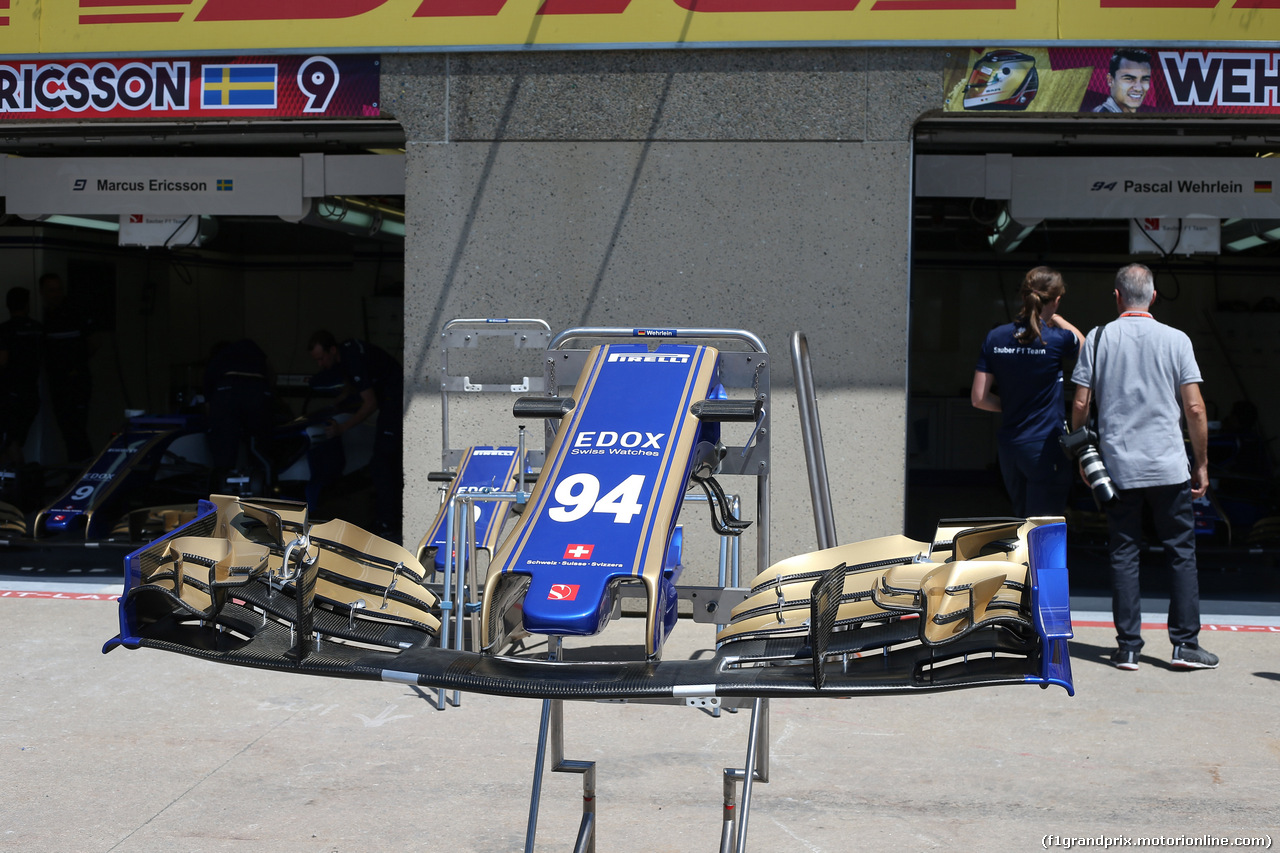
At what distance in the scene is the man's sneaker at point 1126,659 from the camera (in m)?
5.10

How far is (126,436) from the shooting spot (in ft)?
26.6

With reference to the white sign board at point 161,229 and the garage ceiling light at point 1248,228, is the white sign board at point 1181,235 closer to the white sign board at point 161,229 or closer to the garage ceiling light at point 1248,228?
the garage ceiling light at point 1248,228

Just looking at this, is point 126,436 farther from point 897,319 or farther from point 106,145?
point 897,319

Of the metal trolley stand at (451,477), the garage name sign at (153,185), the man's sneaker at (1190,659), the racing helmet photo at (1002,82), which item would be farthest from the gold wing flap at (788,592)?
the garage name sign at (153,185)

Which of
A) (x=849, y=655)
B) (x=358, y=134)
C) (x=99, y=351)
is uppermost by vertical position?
(x=358, y=134)

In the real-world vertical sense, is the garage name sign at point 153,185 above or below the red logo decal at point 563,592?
above

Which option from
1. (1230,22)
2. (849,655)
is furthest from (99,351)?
(849,655)

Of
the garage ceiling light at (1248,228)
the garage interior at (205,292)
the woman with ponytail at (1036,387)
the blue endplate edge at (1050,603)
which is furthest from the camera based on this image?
the garage interior at (205,292)

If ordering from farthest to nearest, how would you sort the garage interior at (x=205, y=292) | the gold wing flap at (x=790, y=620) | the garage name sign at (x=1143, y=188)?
1. the garage interior at (x=205, y=292)
2. the garage name sign at (x=1143, y=188)
3. the gold wing flap at (x=790, y=620)

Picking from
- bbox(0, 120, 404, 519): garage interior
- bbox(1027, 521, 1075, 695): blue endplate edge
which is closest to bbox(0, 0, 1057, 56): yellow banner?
bbox(0, 120, 404, 519): garage interior

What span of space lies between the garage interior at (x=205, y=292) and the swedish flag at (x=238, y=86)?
134 inches

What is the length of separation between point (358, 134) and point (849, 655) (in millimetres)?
5630

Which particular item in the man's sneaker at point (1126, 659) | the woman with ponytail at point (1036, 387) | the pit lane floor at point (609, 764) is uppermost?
the woman with ponytail at point (1036, 387)

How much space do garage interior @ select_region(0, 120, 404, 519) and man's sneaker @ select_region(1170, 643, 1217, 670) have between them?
6.58 metres
